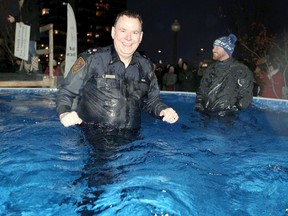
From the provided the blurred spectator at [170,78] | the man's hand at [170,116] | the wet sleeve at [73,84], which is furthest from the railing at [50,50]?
the man's hand at [170,116]

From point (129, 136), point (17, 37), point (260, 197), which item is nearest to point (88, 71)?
point (129, 136)

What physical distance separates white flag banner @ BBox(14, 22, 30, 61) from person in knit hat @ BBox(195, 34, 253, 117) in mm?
5979

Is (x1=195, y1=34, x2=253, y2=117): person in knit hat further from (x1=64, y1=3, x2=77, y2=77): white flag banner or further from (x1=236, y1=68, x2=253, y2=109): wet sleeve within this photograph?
(x1=64, y1=3, x2=77, y2=77): white flag banner

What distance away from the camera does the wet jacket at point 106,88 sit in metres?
3.21

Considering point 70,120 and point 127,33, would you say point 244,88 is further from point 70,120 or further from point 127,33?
point 70,120

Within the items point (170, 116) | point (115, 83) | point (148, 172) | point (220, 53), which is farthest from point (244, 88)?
point (148, 172)

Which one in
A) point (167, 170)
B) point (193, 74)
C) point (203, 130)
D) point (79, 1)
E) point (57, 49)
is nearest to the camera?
point (167, 170)

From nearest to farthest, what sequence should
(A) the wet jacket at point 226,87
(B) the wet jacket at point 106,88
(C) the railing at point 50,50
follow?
(B) the wet jacket at point 106,88
(A) the wet jacket at point 226,87
(C) the railing at point 50,50

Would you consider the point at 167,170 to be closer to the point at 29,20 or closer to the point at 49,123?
the point at 49,123

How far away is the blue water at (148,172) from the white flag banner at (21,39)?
4.36 metres

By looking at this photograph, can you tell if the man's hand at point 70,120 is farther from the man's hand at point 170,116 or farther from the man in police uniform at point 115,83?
the man's hand at point 170,116

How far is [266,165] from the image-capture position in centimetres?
356

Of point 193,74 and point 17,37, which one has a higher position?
point 17,37

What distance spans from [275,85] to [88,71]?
26.4ft
